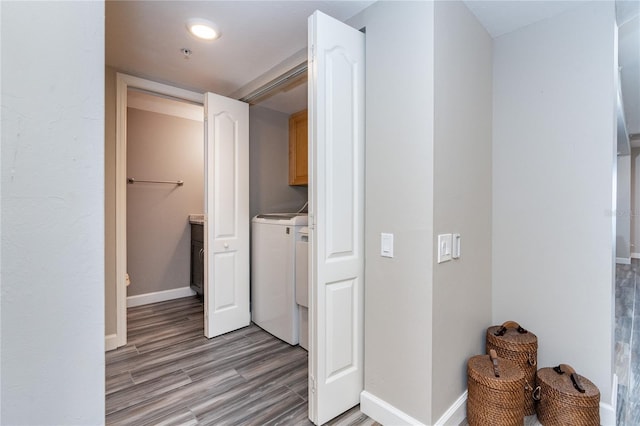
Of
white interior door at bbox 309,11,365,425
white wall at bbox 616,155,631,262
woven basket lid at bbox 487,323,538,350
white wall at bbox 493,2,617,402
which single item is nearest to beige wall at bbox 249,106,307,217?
white interior door at bbox 309,11,365,425

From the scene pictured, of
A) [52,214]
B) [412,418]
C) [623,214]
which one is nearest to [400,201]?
[412,418]

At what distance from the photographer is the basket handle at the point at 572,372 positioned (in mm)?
1486

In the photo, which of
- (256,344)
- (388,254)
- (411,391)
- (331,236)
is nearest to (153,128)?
(256,344)

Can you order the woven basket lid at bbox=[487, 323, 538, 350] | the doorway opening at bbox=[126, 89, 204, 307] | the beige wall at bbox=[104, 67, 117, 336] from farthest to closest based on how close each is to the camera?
the doorway opening at bbox=[126, 89, 204, 307]
the beige wall at bbox=[104, 67, 117, 336]
the woven basket lid at bbox=[487, 323, 538, 350]

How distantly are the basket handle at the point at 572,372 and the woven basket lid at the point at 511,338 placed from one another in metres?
0.15

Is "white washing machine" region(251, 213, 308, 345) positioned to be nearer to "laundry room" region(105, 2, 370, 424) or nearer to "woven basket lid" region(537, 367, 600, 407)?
"laundry room" region(105, 2, 370, 424)

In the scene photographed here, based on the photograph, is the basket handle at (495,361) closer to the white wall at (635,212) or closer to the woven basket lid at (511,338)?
the woven basket lid at (511,338)

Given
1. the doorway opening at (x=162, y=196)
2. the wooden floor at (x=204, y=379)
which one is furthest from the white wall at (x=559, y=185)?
the doorway opening at (x=162, y=196)

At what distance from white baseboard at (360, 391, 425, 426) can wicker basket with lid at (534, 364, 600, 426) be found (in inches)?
26.5

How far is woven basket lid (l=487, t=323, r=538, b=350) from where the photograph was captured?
5.49ft

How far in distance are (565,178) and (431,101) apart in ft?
3.24

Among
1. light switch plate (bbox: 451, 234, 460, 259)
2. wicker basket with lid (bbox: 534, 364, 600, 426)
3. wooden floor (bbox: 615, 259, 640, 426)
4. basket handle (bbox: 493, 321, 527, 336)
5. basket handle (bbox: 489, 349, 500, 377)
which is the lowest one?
wooden floor (bbox: 615, 259, 640, 426)

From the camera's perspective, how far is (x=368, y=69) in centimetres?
170

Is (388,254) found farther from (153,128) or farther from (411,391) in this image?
(153,128)
